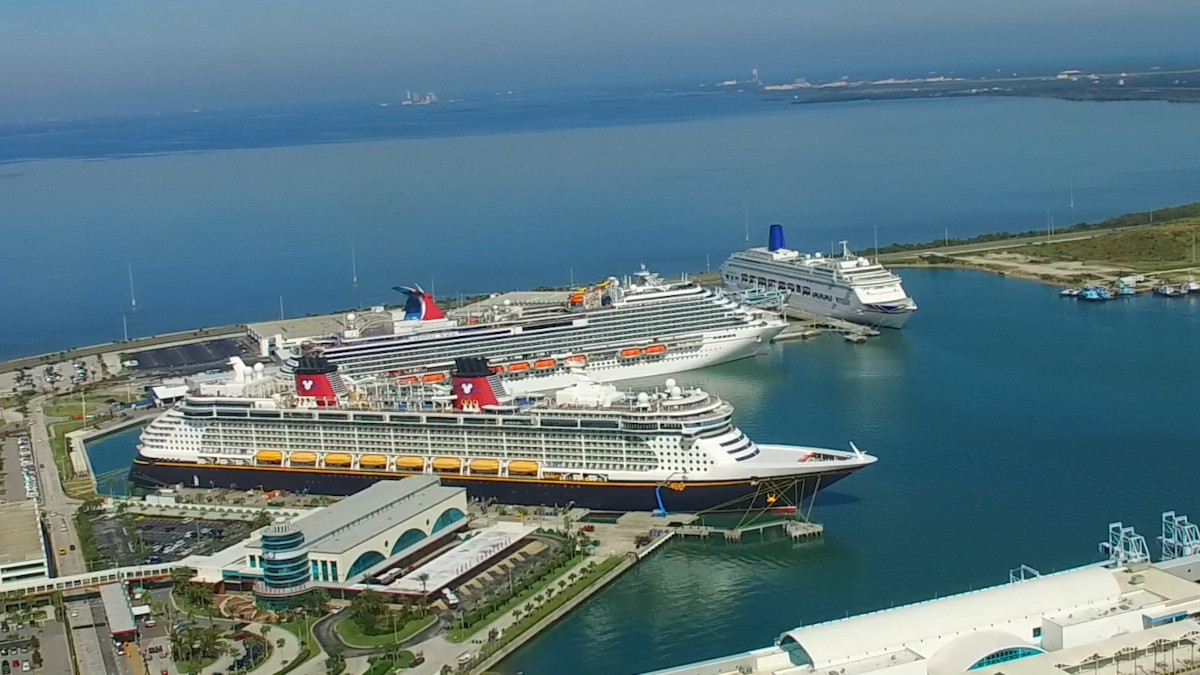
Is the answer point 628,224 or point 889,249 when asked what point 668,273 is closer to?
point 889,249

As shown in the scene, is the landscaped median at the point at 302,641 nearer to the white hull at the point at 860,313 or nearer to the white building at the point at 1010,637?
the white building at the point at 1010,637

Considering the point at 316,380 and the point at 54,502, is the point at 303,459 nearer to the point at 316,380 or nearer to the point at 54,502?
the point at 316,380

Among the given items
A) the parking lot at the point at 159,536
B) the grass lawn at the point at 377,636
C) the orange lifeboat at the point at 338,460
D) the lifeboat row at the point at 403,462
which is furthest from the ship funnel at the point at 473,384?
the grass lawn at the point at 377,636

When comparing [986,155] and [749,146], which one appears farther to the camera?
[749,146]

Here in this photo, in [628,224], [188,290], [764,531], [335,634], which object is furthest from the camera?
[628,224]

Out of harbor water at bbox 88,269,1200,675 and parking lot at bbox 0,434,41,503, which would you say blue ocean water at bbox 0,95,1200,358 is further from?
harbor water at bbox 88,269,1200,675

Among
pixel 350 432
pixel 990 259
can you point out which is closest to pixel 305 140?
pixel 990 259

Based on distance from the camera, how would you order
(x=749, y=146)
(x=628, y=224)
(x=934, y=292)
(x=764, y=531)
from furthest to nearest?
1. (x=749, y=146)
2. (x=628, y=224)
3. (x=934, y=292)
4. (x=764, y=531)
